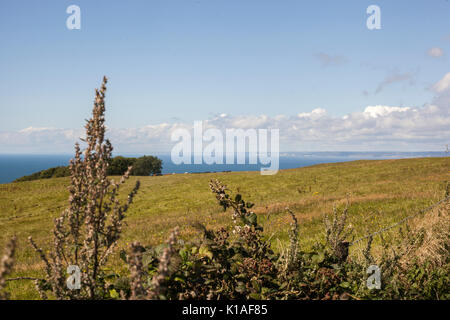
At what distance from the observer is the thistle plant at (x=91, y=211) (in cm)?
236

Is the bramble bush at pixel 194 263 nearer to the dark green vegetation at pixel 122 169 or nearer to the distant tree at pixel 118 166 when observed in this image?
the dark green vegetation at pixel 122 169

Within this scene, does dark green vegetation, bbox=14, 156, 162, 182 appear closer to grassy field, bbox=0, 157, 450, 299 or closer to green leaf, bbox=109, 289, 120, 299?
grassy field, bbox=0, 157, 450, 299

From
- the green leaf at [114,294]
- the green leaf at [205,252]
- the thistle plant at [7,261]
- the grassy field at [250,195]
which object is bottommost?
the grassy field at [250,195]

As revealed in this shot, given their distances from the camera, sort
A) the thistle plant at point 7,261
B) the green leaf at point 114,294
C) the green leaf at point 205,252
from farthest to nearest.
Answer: the green leaf at point 205,252 < the green leaf at point 114,294 < the thistle plant at point 7,261

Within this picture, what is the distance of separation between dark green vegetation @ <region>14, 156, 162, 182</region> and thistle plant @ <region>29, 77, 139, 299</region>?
236 feet

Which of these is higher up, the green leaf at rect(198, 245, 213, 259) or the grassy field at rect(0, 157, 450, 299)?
the green leaf at rect(198, 245, 213, 259)

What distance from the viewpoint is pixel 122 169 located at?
262 ft

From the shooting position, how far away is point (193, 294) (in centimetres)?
249

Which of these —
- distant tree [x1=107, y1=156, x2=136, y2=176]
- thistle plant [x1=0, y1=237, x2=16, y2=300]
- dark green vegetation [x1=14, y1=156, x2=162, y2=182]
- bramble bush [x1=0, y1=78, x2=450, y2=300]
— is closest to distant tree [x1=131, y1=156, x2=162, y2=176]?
dark green vegetation [x1=14, y1=156, x2=162, y2=182]

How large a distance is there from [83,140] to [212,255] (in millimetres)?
1503

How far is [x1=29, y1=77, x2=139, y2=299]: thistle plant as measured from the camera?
2.36 metres

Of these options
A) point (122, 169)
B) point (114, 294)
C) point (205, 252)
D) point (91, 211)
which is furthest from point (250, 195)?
point (122, 169)

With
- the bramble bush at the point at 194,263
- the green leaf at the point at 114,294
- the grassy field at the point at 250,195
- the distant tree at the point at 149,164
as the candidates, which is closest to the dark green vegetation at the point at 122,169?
the distant tree at the point at 149,164

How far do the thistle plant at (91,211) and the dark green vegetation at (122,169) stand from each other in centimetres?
7191
